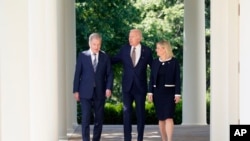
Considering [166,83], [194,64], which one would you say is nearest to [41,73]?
[166,83]

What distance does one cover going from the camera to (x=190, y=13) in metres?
14.4

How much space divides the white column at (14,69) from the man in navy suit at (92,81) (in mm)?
2370

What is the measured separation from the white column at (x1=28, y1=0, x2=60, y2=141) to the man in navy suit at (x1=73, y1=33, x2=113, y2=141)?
1.71 feet

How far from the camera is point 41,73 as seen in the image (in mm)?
8086

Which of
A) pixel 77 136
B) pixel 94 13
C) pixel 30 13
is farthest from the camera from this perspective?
pixel 94 13

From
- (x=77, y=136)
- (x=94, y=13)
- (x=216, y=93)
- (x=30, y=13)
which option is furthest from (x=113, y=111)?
(x=30, y=13)

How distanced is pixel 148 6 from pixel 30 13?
18.1 m

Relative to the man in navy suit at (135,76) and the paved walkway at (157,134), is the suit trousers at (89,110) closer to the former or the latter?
the man in navy suit at (135,76)

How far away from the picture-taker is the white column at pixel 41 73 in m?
7.48

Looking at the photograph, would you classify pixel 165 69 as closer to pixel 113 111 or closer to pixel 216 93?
pixel 216 93

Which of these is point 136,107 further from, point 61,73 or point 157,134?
point 157,134

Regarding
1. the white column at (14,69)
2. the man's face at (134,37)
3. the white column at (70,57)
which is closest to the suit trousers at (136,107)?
the man's face at (134,37)

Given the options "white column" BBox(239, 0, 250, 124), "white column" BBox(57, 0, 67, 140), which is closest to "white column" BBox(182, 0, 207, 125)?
"white column" BBox(57, 0, 67, 140)

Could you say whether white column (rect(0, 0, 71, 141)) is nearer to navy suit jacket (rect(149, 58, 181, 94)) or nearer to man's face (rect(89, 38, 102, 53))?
man's face (rect(89, 38, 102, 53))
